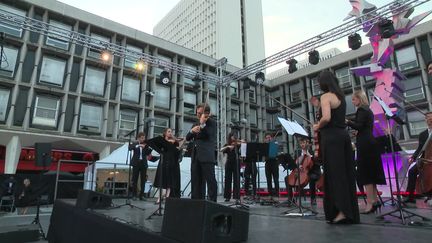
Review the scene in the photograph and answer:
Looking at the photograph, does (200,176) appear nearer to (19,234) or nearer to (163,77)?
(19,234)

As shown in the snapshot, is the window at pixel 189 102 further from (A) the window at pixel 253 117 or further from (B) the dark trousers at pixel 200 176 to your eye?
(B) the dark trousers at pixel 200 176

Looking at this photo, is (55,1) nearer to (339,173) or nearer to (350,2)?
(350,2)

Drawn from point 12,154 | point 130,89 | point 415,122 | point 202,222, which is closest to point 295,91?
point 415,122

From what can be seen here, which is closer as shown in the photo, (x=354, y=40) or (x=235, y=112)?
(x=354, y=40)

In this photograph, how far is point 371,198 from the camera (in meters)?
4.50

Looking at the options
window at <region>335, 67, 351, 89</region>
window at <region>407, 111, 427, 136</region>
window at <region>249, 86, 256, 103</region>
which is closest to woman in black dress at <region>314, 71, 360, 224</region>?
window at <region>407, 111, 427, 136</region>

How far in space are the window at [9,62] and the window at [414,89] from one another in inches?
1022

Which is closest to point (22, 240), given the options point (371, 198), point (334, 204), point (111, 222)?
point (111, 222)

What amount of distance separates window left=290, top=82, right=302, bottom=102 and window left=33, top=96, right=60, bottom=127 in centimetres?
2042

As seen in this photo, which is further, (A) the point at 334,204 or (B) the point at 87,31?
(B) the point at 87,31

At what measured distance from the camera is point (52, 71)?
62.2 feet

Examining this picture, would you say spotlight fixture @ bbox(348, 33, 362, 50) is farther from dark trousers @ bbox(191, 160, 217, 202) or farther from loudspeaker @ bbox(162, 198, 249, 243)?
loudspeaker @ bbox(162, 198, 249, 243)

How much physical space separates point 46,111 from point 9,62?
3.42 meters

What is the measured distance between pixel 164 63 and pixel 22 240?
10.3 meters
